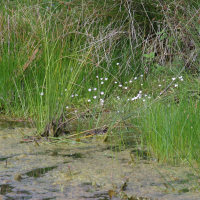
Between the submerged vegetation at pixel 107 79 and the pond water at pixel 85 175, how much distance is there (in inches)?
7.0

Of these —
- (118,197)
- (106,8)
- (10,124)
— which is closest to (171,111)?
(118,197)

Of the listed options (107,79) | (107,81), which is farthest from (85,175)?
(107,81)

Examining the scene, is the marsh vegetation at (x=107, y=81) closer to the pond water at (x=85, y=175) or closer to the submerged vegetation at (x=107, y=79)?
the submerged vegetation at (x=107, y=79)

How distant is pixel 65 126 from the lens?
3.23 meters

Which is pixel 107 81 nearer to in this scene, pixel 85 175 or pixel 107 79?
pixel 107 79

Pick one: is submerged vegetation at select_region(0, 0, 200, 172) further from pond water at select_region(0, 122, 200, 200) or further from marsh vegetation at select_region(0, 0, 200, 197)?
pond water at select_region(0, 122, 200, 200)

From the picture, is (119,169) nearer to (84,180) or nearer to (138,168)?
(138,168)

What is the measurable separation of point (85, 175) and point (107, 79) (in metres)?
2.32

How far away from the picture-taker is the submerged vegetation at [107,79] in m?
2.48

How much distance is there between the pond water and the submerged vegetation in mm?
178

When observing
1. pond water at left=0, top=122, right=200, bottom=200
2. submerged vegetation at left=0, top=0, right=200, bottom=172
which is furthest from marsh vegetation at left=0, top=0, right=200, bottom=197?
pond water at left=0, top=122, right=200, bottom=200

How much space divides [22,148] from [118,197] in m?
1.13

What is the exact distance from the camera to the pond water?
1820 millimetres

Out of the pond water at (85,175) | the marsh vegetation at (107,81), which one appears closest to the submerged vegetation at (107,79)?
the marsh vegetation at (107,81)
